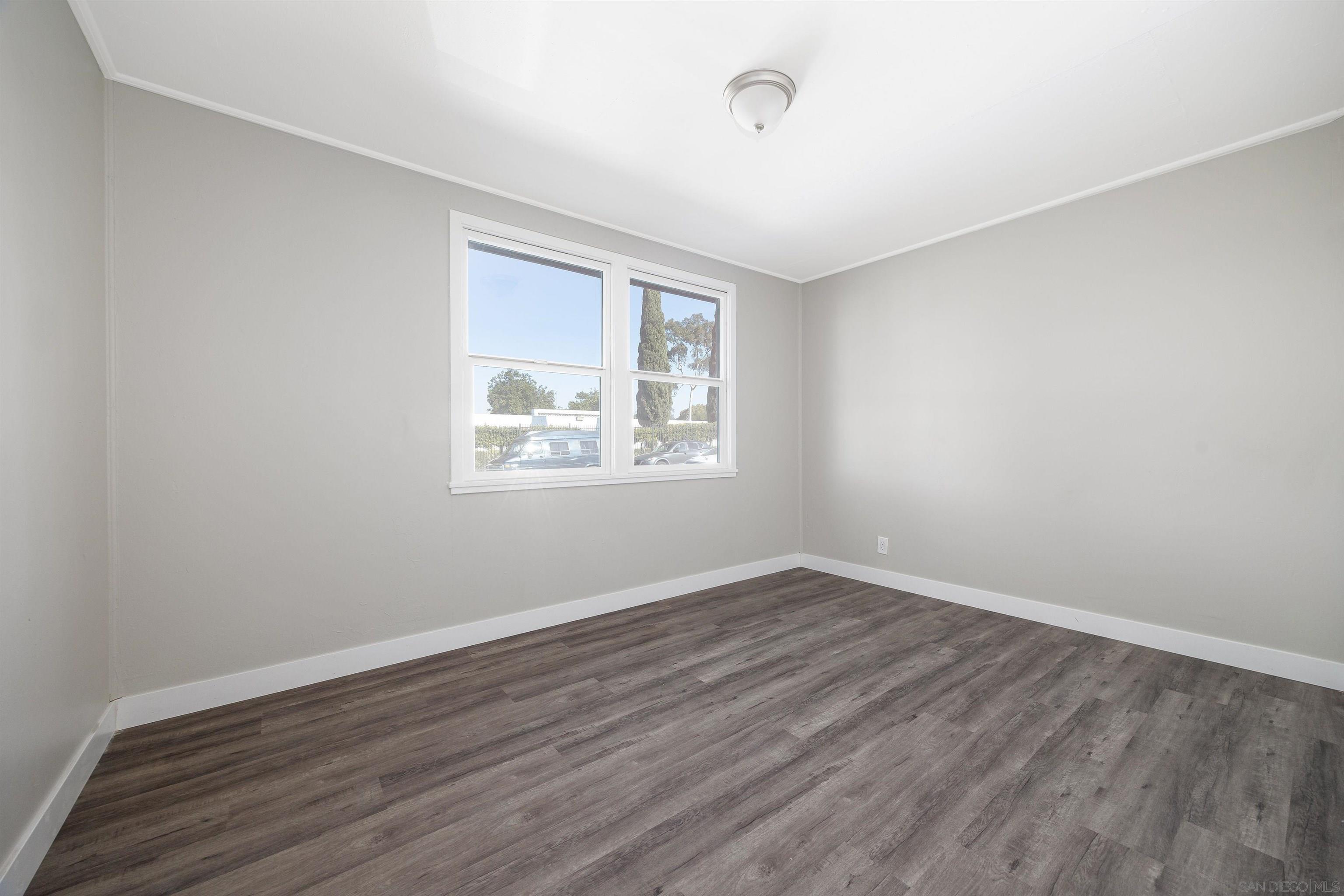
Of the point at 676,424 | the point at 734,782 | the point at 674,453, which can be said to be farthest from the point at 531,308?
the point at 734,782

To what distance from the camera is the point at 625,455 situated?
3.84 meters

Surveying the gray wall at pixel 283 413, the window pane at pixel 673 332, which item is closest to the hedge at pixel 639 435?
the gray wall at pixel 283 413

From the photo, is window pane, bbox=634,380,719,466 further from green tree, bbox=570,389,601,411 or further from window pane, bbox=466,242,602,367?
window pane, bbox=466,242,602,367

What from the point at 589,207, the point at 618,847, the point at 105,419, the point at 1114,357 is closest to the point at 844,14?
the point at 589,207

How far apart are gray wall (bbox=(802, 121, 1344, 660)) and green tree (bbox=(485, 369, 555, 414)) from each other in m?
2.70

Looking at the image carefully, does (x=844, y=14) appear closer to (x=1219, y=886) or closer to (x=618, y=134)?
(x=618, y=134)

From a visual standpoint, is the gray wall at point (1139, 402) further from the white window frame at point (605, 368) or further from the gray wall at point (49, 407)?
the gray wall at point (49, 407)

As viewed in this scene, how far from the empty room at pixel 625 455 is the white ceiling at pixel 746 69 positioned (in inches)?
0.8

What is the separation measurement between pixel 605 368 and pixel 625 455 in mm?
627

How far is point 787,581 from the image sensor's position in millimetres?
4512

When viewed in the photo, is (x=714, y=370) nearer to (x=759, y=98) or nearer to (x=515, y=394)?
(x=515, y=394)

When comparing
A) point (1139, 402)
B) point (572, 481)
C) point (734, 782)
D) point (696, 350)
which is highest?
point (696, 350)

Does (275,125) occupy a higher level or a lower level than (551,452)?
higher

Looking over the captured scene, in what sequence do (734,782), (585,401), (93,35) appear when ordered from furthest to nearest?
(585,401) < (93,35) < (734,782)
